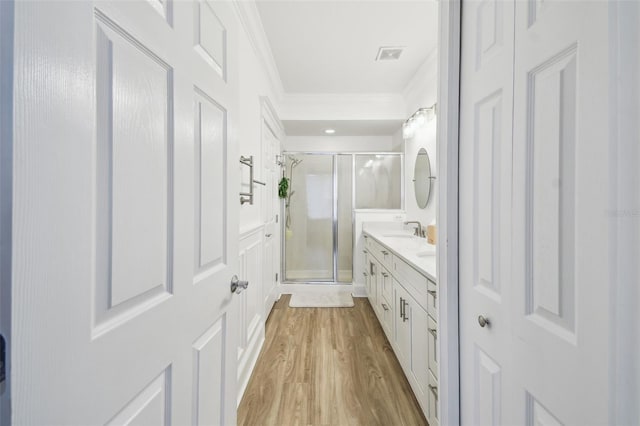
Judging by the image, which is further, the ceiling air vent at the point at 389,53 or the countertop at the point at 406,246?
the ceiling air vent at the point at 389,53

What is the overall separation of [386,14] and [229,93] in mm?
1592

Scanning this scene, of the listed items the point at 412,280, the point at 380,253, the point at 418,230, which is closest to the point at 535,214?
the point at 412,280

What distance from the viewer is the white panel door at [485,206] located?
30.7 inches

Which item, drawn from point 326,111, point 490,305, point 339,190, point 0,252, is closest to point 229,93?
point 0,252

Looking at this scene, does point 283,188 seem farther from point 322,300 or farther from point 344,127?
point 322,300

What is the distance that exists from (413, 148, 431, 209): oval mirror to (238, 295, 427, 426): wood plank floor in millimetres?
1382

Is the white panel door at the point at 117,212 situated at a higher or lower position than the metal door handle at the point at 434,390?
higher

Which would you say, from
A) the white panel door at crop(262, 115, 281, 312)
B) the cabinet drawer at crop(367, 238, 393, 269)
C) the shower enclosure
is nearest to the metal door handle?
the cabinet drawer at crop(367, 238, 393, 269)

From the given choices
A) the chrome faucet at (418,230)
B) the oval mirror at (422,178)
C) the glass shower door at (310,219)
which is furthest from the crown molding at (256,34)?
the chrome faucet at (418,230)

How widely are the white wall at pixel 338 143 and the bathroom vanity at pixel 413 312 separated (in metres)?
1.92

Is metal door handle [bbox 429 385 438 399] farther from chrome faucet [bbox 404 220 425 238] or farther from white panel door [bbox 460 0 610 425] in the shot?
chrome faucet [bbox 404 220 425 238]

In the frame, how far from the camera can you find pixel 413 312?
1.72m

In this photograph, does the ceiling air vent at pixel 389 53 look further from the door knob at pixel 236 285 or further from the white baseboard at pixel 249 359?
the white baseboard at pixel 249 359

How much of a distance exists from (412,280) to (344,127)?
2.66 metres
